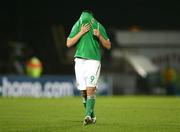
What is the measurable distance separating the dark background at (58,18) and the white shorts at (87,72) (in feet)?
93.0

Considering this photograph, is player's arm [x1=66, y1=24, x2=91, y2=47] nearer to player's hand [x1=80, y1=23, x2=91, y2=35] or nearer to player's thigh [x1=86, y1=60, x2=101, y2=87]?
player's hand [x1=80, y1=23, x2=91, y2=35]

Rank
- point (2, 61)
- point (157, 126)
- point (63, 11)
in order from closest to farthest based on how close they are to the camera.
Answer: point (157, 126) < point (2, 61) < point (63, 11)

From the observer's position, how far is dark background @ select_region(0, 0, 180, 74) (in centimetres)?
4266

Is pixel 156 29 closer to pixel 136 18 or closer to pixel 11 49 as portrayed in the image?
pixel 136 18

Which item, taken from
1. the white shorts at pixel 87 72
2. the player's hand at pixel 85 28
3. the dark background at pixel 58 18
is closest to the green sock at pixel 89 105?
the white shorts at pixel 87 72

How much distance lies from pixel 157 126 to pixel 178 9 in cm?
3429

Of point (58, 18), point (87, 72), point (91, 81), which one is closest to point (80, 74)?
point (87, 72)

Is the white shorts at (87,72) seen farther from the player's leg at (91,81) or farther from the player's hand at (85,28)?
the player's hand at (85,28)

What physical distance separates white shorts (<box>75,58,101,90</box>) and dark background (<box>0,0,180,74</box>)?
1116 inches

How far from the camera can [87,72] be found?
42.5 feet

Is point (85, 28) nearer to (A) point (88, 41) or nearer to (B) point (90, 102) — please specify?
(A) point (88, 41)

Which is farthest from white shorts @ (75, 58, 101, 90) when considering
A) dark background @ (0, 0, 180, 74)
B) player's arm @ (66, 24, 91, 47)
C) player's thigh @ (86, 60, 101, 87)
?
dark background @ (0, 0, 180, 74)

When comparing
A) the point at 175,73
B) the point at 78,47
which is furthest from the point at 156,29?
the point at 78,47

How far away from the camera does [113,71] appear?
42844 millimetres
